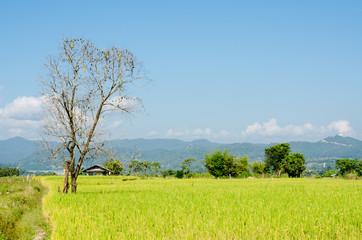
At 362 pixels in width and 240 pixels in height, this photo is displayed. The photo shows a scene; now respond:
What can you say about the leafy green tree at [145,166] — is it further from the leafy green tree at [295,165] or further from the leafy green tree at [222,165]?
the leafy green tree at [295,165]

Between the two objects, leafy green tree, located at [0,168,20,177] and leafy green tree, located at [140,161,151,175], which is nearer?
leafy green tree, located at [140,161,151,175]

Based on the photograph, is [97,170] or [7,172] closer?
[97,170]

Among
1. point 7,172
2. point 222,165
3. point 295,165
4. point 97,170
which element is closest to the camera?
point 295,165

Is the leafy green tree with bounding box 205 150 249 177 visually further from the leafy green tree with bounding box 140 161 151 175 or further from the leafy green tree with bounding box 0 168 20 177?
the leafy green tree with bounding box 0 168 20 177

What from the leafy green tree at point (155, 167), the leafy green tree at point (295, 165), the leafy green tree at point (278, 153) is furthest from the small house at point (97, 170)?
the leafy green tree at point (295, 165)

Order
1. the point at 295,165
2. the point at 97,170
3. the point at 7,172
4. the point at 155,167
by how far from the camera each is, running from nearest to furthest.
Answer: the point at 295,165, the point at 97,170, the point at 155,167, the point at 7,172

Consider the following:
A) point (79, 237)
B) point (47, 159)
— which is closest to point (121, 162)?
point (47, 159)

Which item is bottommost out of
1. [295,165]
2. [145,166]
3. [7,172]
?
[7,172]

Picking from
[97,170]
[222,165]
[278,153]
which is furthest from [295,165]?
[97,170]

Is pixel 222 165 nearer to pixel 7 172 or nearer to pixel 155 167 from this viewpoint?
pixel 155 167

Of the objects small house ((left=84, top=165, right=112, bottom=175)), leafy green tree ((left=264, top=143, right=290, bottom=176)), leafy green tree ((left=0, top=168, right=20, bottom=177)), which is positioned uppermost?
leafy green tree ((left=264, top=143, right=290, bottom=176))

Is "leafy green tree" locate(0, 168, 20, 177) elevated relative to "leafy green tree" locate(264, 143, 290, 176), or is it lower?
lower

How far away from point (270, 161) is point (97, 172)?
5414cm

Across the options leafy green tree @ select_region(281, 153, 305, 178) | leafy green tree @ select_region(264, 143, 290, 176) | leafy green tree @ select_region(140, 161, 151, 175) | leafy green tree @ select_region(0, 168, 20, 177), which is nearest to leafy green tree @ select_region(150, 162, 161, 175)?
leafy green tree @ select_region(140, 161, 151, 175)
